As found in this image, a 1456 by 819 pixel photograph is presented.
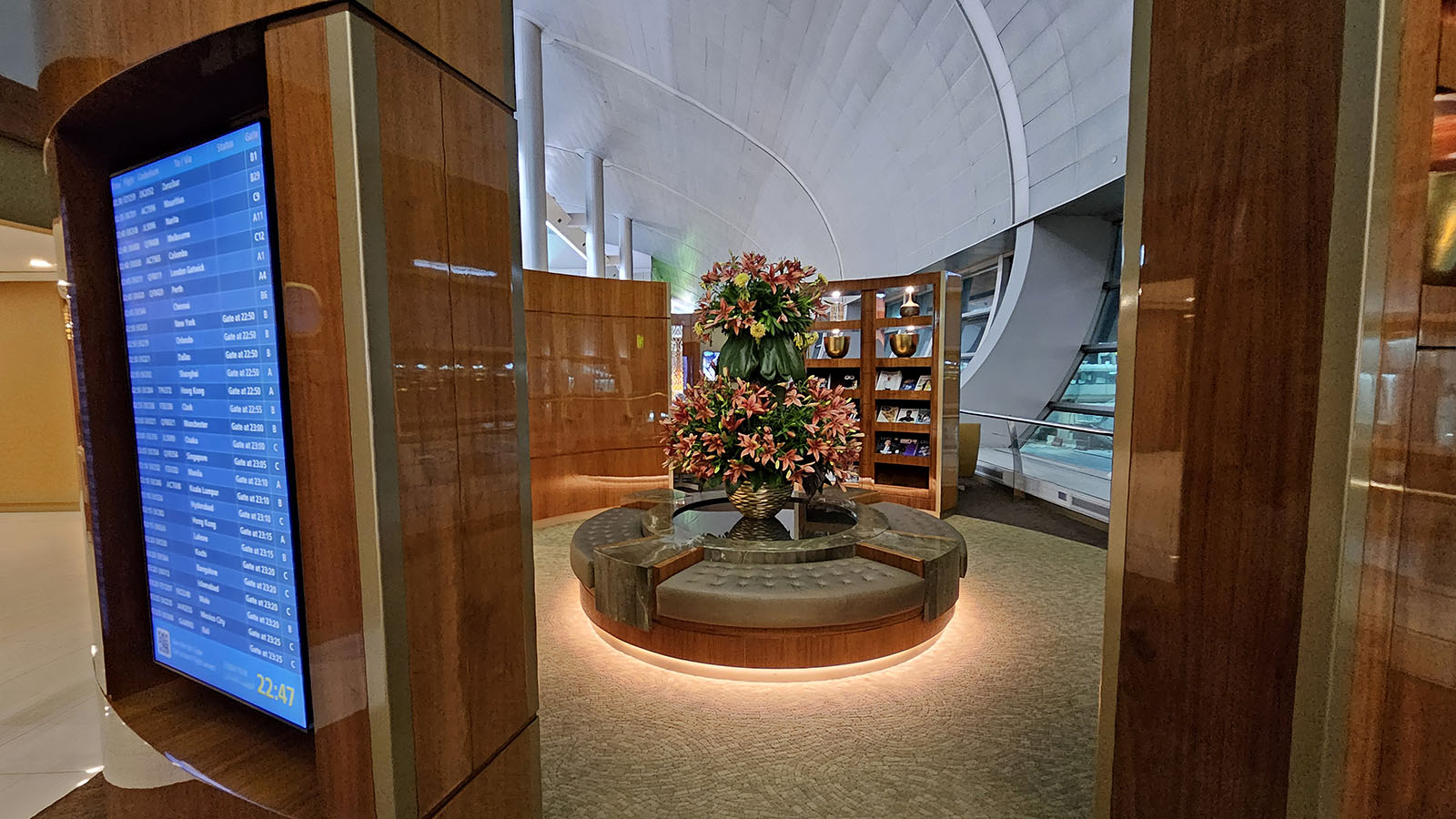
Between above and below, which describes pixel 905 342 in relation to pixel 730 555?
above

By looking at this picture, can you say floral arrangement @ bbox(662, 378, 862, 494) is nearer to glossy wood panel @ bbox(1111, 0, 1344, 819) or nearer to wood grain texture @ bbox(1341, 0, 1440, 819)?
glossy wood panel @ bbox(1111, 0, 1344, 819)

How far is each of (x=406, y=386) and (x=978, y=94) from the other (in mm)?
7889

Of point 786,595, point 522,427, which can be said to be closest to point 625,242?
point 786,595

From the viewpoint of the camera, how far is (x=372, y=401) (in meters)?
0.82

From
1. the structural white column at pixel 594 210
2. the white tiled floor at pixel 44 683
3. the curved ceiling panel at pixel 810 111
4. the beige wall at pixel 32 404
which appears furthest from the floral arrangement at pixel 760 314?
the structural white column at pixel 594 210

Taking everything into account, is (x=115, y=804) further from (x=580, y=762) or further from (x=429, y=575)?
(x=580, y=762)

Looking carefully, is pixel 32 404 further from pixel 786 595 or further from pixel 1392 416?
pixel 1392 416

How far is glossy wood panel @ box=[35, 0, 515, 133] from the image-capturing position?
82 centimetres

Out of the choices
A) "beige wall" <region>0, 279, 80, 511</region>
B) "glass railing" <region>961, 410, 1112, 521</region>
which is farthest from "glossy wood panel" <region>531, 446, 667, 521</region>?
"beige wall" <region>0, 279, 80, 511</region>

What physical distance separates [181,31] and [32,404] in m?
10.1

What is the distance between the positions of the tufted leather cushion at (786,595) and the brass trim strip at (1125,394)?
1597 mm

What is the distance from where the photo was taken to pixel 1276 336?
902 millimetres

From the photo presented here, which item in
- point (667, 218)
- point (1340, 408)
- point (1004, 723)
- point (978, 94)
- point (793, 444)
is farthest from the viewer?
point (667, 218)

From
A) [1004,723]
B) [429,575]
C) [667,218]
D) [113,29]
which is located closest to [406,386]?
[429,575]
